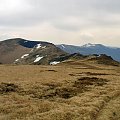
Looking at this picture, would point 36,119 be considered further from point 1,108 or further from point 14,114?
point 1,108

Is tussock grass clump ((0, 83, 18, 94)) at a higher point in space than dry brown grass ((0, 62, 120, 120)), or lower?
higher

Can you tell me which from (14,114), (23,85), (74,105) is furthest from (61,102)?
(23,85)

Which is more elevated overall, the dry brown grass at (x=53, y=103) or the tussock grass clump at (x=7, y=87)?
the tussock grass clump at (x=7, y=87)

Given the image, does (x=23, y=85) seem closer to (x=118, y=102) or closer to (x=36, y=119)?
(x=118, y=102)

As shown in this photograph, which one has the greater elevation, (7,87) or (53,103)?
(7,87)

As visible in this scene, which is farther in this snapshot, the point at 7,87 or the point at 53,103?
the point at 7,87

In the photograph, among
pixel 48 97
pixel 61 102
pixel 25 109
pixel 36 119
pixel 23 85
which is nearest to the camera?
pixel 36 119

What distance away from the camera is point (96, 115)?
1258 inches

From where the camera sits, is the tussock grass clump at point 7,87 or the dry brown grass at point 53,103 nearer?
the dry brown grass at point 53,103

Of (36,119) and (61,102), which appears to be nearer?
(36,119)

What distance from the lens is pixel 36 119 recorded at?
28.0 meters

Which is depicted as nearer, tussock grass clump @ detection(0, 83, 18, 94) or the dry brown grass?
the dry brown grass

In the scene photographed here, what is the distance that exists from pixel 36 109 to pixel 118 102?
1247 cm

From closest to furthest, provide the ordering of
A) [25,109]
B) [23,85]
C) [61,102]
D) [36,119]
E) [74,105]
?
[36,119] < [25,109] < [74,105] < [61,102] < [23,85]
